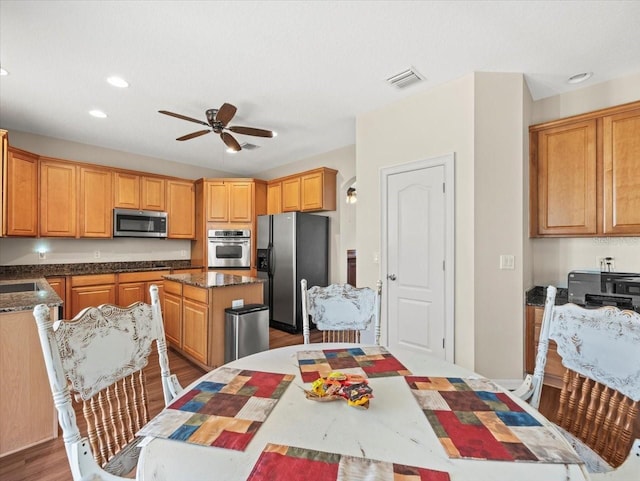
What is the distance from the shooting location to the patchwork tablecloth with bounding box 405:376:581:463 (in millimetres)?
768

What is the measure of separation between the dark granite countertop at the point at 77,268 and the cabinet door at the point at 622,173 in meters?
5.28

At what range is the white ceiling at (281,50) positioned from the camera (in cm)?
192

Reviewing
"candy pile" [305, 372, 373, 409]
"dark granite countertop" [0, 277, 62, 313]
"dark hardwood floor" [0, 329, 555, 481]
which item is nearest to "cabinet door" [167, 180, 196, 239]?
"dark granite countertop" [0, 277, 62, 313]

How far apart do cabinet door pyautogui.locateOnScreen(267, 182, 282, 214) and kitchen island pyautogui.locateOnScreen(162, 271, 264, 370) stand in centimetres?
218

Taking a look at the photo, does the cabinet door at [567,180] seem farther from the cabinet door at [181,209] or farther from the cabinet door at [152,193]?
the cabinet door at [152,193]

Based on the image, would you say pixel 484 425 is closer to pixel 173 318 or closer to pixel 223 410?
pixel 223 410

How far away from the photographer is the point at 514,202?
2.59 metres

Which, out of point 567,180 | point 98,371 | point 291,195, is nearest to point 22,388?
point 98,371

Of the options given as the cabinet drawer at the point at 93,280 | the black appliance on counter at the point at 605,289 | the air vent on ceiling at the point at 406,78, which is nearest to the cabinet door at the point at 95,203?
the cabinet drawer at the point at 93,280

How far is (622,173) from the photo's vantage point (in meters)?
2.48

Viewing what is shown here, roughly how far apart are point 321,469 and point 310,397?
1.04 feet

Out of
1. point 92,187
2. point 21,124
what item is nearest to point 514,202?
point 92,187

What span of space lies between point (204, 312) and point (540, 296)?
3.03m

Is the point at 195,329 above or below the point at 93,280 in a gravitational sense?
below
